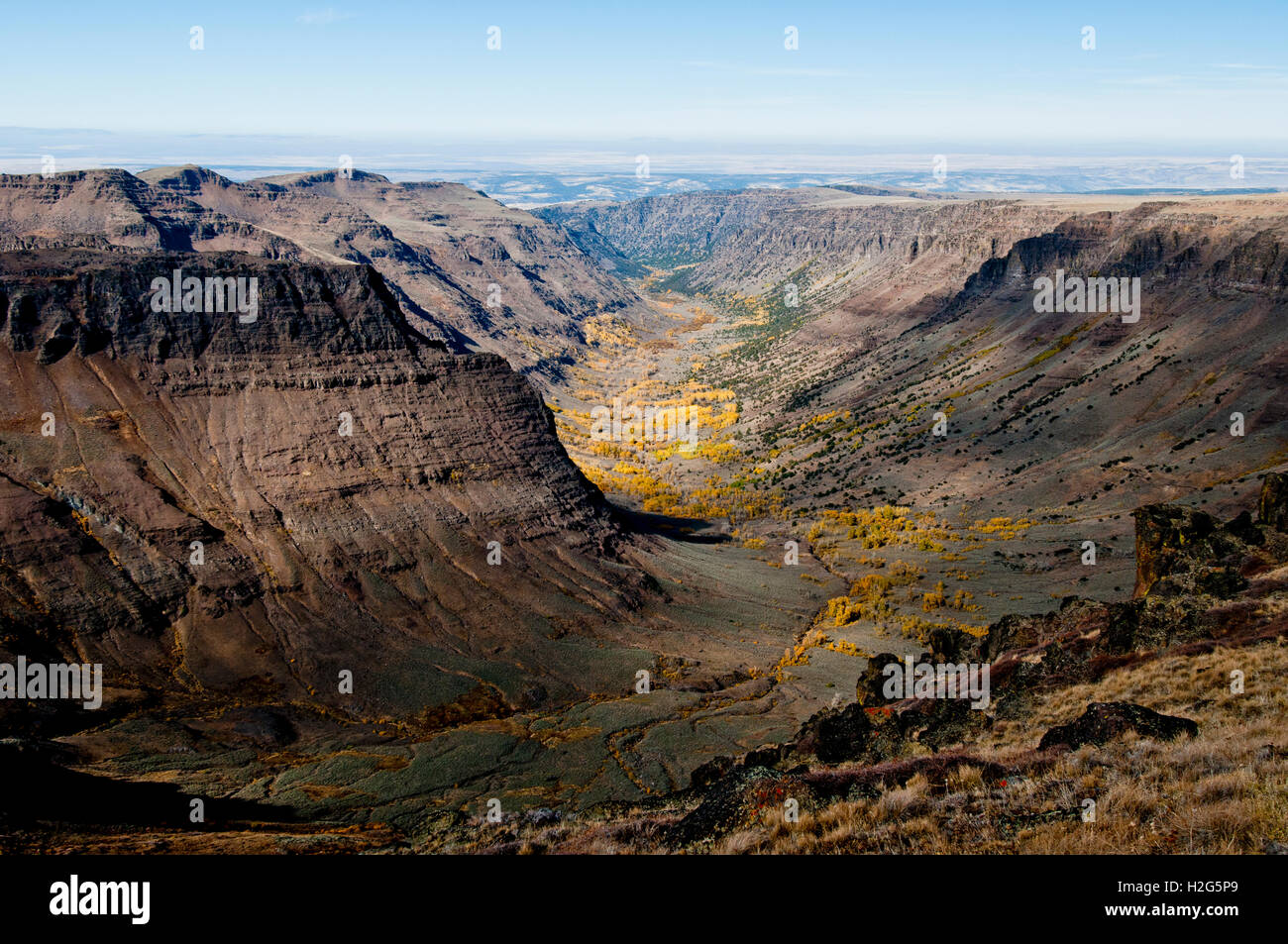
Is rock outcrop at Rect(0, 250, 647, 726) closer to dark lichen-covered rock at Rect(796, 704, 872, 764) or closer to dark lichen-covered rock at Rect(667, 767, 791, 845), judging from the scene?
dark lichen-covered rock at Rect(796, 704, 872, 764)

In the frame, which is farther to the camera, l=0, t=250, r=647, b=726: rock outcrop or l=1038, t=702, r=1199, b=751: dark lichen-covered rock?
l=0, t=250, r=647, b=726: rock outcrop

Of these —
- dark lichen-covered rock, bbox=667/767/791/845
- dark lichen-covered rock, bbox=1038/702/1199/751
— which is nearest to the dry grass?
dark lichen-covered rock, bbox=1038/702/1199/751

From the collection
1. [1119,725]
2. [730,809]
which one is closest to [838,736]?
[1119,725]

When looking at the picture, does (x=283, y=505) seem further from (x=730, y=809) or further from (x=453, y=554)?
(x=730, y=809)

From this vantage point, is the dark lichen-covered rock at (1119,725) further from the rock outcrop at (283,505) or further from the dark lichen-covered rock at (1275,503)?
the rock outcrop at (283,505)

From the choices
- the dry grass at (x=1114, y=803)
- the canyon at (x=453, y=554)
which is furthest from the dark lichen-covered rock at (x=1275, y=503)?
the dry grass at (x=1114, y=803)

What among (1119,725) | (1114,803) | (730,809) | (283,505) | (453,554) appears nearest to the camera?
(1114,803)

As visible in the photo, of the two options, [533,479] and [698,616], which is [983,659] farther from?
[533,479]

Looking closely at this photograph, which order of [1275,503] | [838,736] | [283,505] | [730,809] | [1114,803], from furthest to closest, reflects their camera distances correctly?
1. [283,505]
2. [1275,503]
3. [838,736]
4. [730,809]
5. [1114,803]

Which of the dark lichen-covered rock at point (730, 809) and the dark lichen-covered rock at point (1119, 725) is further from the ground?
the dark lichen-covered rock at point (1119, 725)
